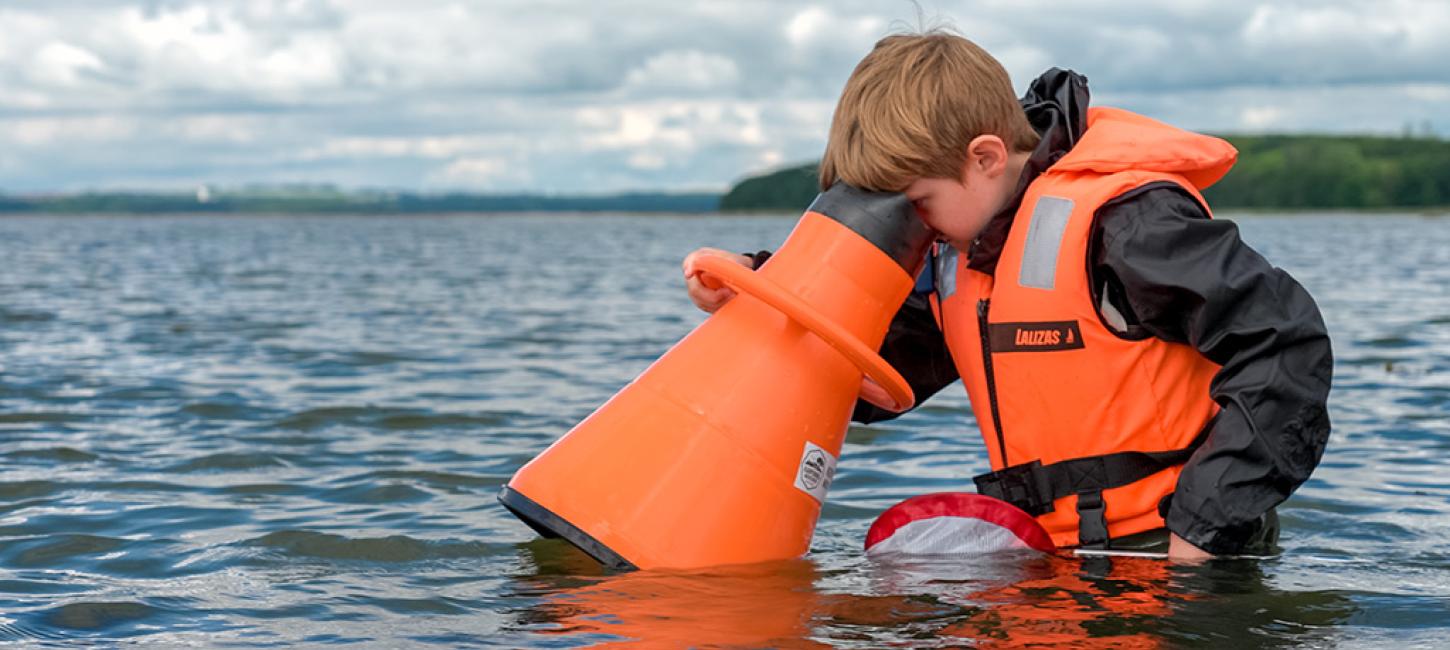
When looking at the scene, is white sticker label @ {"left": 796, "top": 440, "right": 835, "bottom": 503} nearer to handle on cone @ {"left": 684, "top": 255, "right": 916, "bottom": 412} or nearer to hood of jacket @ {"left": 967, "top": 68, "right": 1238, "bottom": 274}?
handle on cone @ {"left": 684, "top": 255, "right": 916, "bottom": 412}

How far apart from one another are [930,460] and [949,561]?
299 cm

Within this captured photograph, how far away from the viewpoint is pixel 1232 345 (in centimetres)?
335

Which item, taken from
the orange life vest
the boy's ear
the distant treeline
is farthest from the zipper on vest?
the distant treeline

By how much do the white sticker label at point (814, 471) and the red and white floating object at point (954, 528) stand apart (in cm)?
36

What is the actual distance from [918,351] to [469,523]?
6.12 feet

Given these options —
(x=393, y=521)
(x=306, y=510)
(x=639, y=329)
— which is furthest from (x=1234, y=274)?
(x=639, y=329)

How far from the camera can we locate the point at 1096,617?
3.59m

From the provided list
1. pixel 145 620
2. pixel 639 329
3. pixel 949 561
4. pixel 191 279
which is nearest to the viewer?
pixel 145 620

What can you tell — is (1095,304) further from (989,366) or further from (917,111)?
(917,111)

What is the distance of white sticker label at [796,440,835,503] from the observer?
12.2 ft

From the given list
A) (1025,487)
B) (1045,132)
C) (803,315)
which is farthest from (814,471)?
(1045,132)

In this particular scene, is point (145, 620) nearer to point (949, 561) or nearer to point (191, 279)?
point (949, 561)

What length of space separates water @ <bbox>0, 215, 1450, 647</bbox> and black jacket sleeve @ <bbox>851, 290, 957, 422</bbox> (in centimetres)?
55

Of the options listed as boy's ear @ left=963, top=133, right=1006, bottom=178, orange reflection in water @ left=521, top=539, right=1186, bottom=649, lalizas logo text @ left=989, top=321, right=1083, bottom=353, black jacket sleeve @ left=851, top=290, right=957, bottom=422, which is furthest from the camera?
black jacket sleeve @ left=851, top=290, right=957, bottom=422
